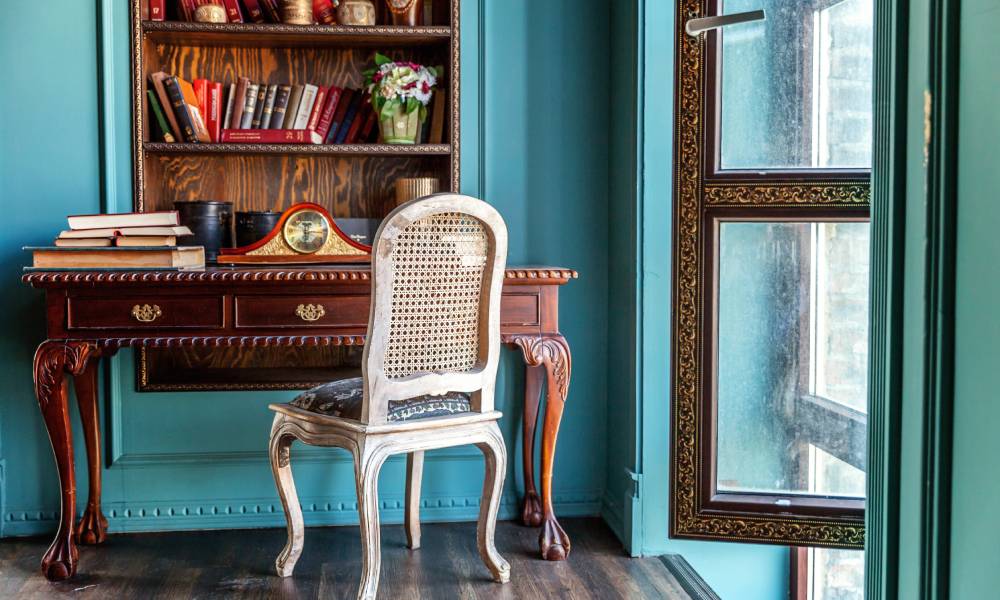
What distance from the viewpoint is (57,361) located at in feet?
8.28

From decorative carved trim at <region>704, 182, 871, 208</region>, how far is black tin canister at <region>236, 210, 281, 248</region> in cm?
133

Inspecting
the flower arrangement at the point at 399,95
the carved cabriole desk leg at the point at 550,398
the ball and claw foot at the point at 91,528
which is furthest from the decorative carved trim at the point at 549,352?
the ball and claw foot at the point at 91,528

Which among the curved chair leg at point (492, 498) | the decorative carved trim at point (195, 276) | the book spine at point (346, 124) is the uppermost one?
the book spine at point (346, 124)

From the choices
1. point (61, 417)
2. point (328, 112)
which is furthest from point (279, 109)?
point (61, 417)

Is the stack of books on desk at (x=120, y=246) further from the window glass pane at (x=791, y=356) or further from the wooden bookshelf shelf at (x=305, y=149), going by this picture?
the window glass pane at (x=791, y=356)

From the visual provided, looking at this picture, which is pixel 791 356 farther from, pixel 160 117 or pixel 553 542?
pixel 160 117

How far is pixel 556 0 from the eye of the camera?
10.2 feet

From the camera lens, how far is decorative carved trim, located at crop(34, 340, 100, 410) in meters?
2.52

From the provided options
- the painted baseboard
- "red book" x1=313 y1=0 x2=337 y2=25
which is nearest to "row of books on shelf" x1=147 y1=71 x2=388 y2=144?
"red book" x1=313 y1=0 x2=337 y2=25

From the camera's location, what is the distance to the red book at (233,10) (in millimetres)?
2971

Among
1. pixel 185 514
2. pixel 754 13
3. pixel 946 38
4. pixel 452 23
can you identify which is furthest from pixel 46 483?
pixel 946 38

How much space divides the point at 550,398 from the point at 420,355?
57 cm

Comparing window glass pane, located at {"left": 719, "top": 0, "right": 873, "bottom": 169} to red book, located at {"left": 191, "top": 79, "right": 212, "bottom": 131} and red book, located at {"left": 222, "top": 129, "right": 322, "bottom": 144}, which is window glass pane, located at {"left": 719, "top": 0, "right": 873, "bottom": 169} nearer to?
red book, located at {"left": 222, "top": 129, "right": 322, "bottom": 144}

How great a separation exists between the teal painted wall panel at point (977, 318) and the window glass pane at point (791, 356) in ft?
4.98
